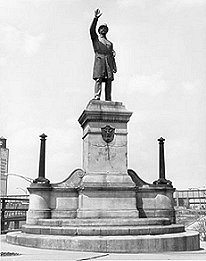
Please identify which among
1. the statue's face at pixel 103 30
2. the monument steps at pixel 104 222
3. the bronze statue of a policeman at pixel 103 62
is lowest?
the monument steps at pixel 104 222

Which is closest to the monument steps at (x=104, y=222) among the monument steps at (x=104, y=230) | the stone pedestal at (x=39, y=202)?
the monument steps at (x=104, y=230)

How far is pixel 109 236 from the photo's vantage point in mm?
12352

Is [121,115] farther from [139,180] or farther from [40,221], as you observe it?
[40,221]

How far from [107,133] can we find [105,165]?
1340 millimetres

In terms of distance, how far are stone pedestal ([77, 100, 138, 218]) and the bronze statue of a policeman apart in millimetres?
1189

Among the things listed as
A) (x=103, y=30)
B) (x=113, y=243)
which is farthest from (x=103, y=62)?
(x=113, y=243)

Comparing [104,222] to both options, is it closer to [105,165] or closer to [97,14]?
[105,165]

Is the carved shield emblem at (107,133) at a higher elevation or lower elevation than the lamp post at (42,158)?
higher

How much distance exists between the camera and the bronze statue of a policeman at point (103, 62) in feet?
56.7

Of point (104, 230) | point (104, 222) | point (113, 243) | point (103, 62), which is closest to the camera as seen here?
point (113, 243)

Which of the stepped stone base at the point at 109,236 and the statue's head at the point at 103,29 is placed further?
the statue's head at the point at 103,29

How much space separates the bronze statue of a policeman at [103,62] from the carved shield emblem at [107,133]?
1757mm

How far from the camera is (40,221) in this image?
14836 mm

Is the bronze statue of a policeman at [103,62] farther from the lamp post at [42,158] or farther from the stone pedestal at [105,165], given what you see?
the lamp post at [42,158]
